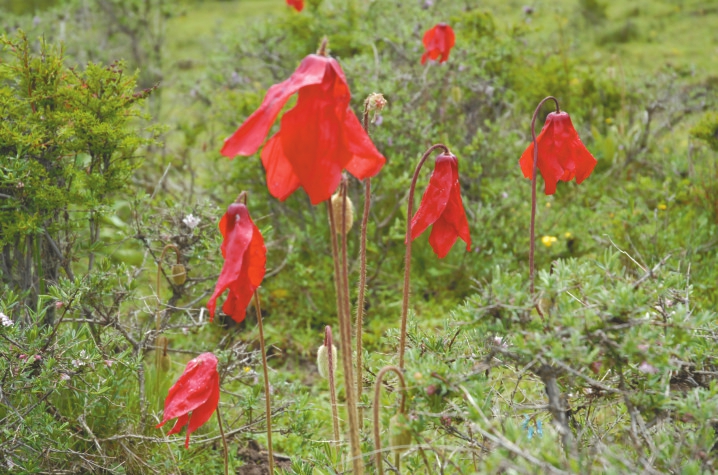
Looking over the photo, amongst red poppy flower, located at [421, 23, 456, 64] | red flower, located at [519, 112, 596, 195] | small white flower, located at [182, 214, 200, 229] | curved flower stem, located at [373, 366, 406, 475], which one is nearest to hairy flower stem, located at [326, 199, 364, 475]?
curved flower stem, located at [373, 366, 406, 475]

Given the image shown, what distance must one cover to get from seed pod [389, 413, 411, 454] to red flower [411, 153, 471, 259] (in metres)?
0.41

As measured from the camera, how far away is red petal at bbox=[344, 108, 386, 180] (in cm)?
109

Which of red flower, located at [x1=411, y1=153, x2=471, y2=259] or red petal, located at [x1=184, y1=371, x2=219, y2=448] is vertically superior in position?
red flower, located at [x1=411, y1=153, x2=471, y2=259]

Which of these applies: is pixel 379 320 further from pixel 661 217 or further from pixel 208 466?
pixel 661 217

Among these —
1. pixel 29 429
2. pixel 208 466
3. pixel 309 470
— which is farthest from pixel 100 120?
pixel 309 470

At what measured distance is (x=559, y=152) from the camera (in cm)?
173

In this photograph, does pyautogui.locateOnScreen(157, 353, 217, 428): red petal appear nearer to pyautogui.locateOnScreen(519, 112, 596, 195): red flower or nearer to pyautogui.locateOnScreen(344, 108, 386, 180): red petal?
pyautogui.locateOnScreen(344, 108, 386, 180): red petal

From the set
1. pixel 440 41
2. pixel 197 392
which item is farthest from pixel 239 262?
pixel 440 41

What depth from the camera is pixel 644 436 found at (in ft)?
3.92

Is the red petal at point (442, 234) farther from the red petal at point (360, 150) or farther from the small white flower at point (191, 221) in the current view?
the small white flower at point (191, 221)

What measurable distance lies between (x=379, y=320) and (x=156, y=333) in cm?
132

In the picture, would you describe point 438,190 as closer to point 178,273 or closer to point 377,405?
point 377,405

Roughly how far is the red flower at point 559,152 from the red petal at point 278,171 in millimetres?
850

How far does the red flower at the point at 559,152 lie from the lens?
1713 mm
